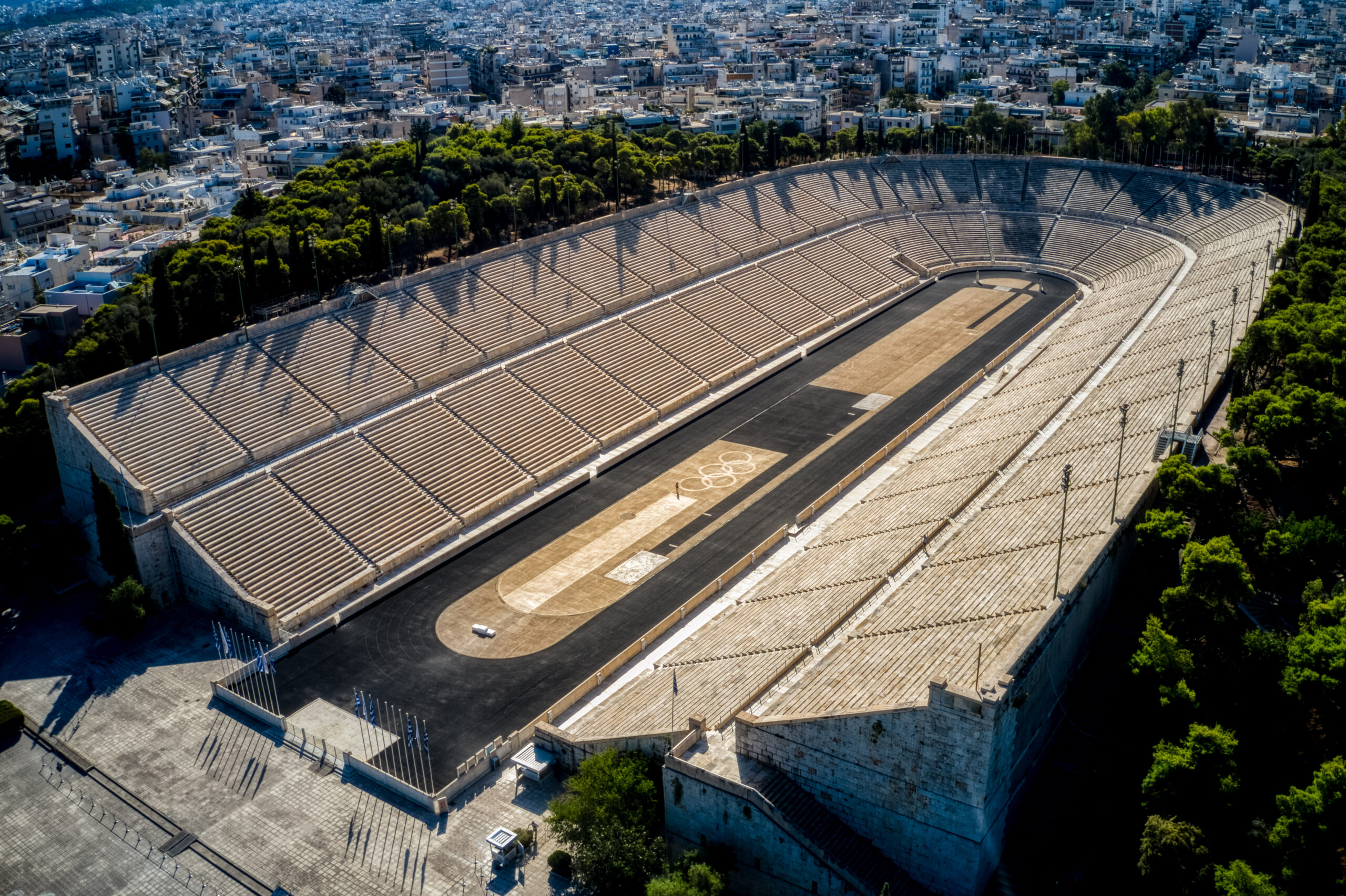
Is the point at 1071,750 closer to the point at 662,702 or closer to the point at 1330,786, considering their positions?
the point at 1330,786

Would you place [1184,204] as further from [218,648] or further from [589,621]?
[218,648]

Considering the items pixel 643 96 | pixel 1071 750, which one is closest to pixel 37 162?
pixel 643 96

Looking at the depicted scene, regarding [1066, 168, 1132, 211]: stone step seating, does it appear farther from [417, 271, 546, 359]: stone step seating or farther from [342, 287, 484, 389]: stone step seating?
[342, 287, 484, 389]: stone step seating

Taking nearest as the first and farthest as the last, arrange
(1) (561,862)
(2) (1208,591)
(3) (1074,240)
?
(1) (561,862) < (2) (1208,591) < (3) (1074,240)

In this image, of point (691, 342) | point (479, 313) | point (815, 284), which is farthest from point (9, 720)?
point (815, 284)

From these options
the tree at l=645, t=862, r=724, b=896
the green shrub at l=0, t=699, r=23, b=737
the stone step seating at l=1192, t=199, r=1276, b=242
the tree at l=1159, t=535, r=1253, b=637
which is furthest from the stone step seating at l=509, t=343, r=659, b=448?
the stone step seating at l=1192, t=199, r=1276, b=242

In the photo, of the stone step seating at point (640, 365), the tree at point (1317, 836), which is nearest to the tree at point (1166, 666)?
the tree at point (1317, 836)
